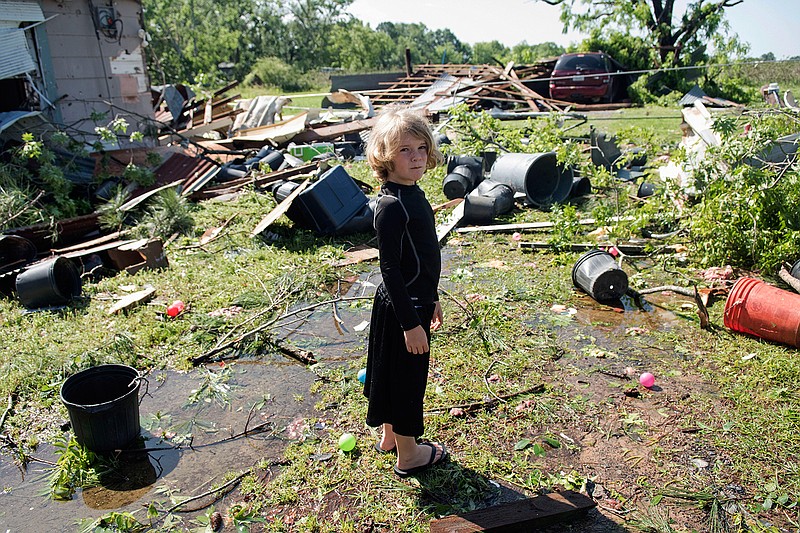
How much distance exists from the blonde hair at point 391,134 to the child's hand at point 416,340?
2.42ft

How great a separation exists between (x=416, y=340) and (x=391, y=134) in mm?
961

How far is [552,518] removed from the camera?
284 centimetres

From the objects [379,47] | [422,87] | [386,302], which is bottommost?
[386,302]

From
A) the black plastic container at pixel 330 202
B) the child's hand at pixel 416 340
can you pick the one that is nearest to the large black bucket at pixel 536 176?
the black plastic container at pixel 330 202

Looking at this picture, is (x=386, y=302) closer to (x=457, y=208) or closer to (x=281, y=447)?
Result: (x=281, y=447)

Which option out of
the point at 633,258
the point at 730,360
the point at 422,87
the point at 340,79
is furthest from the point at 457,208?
the point at 340,79

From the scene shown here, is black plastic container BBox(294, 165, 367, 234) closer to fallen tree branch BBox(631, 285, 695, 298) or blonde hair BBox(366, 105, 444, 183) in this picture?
fallen tree branch BBox(631, 285, 695, 298)

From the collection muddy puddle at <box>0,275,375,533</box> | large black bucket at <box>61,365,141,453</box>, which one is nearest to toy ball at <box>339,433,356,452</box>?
muddy puddle at <box>0,275,375,533</box>

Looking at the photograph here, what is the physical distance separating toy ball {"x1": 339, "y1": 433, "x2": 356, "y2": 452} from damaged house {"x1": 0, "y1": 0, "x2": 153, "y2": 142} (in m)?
8.04

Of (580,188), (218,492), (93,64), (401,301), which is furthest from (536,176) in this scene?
(93,64)

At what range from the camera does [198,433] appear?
3.76m

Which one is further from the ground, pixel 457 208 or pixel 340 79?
pixel 340 79

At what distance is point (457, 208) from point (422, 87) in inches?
607

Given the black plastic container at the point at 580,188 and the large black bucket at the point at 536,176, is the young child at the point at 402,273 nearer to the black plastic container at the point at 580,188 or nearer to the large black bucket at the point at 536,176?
the large black bucket at the point at 536,176
